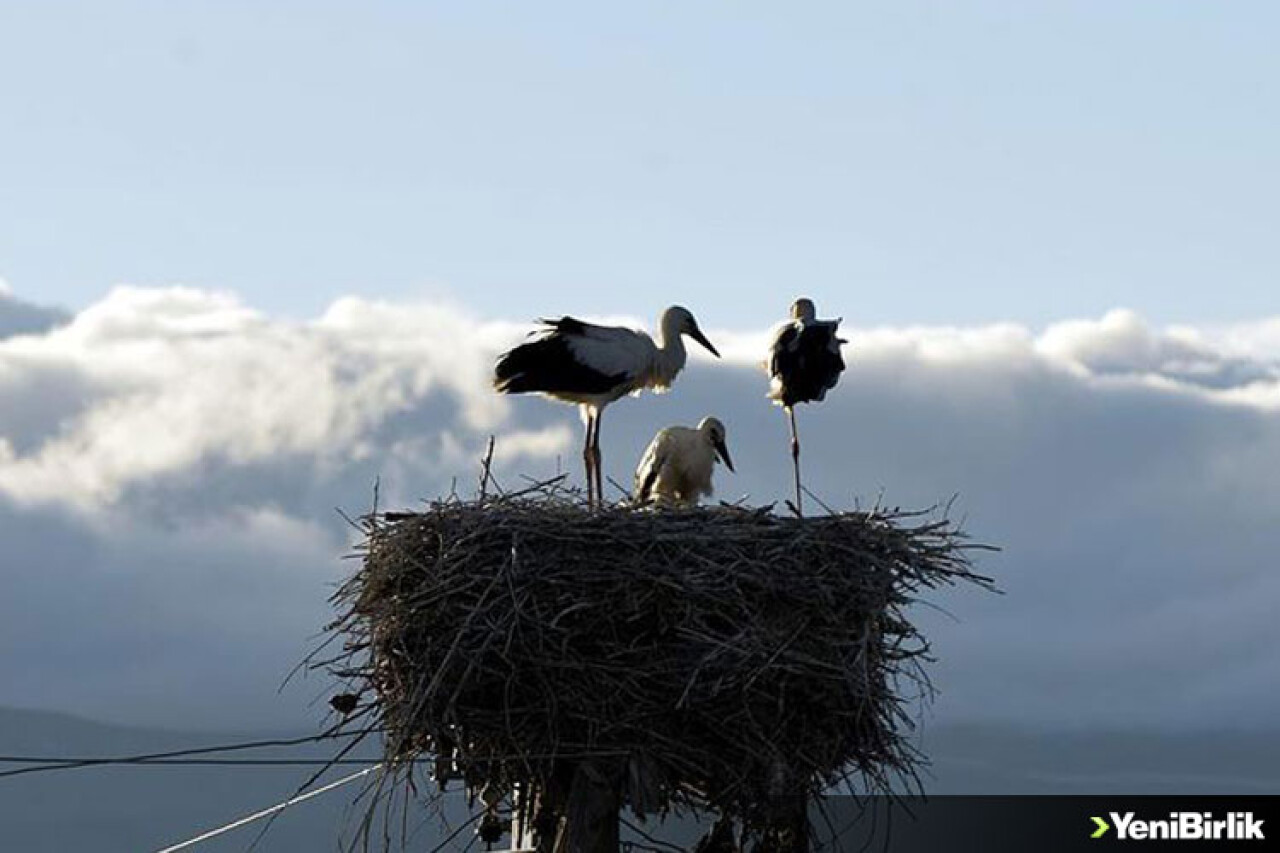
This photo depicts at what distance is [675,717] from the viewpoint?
13.3 metres

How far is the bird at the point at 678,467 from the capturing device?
1716 centimetres

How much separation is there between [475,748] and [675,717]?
0.96 metres

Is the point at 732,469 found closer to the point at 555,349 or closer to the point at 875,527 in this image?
the point at 555,349

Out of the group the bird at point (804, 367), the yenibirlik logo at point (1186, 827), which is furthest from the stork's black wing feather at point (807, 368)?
Result: the yenibirlik logo at point (1186, 827)

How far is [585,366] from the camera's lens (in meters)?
18.4

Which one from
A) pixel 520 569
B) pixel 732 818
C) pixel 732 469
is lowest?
pixel 732 818

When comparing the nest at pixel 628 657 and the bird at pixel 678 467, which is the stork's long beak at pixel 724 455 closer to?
the bird at pixel 678 467

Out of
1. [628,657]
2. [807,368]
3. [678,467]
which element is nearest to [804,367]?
[807,368]

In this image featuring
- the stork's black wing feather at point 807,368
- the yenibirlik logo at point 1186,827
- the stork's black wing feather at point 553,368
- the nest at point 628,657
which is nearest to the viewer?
the nest at point 628,657

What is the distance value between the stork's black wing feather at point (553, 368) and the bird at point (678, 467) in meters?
1.17

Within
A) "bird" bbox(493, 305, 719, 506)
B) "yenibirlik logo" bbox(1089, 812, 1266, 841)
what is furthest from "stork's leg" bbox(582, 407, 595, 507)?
"yenibirlik logo" bbox(1089, 812, 1266, 841)

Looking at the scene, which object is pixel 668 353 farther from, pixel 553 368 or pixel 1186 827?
pixel 1186 827

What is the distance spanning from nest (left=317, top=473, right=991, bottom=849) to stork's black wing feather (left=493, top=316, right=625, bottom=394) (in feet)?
15.0

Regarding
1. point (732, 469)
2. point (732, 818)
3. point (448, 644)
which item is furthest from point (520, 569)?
point (732, 469)
